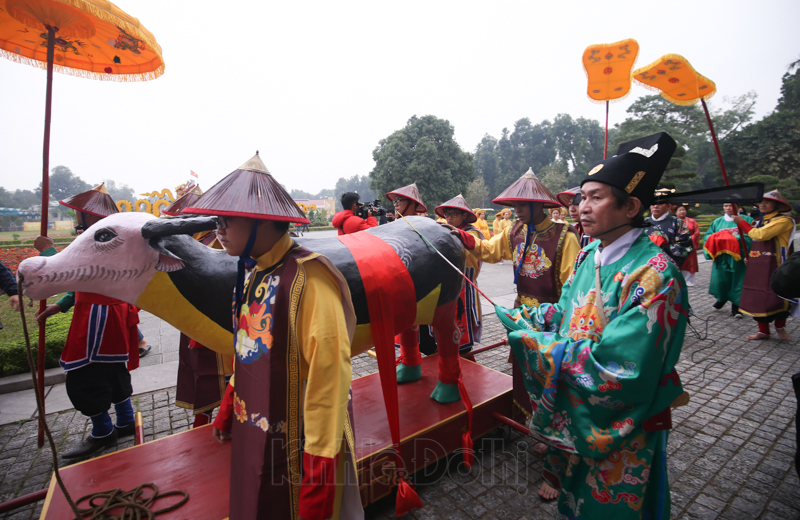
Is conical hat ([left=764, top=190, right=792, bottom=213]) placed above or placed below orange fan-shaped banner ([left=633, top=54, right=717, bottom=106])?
below

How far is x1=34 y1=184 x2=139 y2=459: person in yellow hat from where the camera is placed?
327cm

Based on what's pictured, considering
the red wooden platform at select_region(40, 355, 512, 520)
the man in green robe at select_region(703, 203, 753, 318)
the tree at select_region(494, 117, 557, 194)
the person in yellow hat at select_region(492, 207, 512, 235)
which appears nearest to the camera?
the red wooden platform at select_region(40, 355, 512, 520)

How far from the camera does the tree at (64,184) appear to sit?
49.7m

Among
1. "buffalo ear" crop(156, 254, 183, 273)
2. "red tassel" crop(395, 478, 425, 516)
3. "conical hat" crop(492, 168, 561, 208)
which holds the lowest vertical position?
"red tassel" crop(395, 478, 425, 516)

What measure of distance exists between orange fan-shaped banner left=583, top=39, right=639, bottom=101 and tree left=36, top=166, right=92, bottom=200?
6182 centimetres

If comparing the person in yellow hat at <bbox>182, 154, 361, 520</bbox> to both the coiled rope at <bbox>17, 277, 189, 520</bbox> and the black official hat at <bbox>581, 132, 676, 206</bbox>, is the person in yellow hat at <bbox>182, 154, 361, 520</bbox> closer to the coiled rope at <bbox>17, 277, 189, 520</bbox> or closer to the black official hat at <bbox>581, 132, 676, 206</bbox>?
the coiled rope at <bbox>17, 277, 189, 520</bbox>

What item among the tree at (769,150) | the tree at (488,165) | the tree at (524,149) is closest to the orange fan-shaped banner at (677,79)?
the tree at (769,150)

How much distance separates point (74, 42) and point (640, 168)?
13.6ft

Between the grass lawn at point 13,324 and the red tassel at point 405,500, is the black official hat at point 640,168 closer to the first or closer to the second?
the red tassel at point 405,500

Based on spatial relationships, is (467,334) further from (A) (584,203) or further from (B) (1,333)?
(B) (1,333)

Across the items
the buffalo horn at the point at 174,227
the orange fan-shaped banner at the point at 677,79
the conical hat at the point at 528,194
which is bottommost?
the buffalo horn at the point at 174,227

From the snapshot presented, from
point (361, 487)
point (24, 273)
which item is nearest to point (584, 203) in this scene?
point (361, 487)

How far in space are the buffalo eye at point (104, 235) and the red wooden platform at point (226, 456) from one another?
64.2 inches

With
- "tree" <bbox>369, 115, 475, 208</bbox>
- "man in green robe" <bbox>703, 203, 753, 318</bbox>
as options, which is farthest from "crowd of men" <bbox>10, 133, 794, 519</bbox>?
"tree" <bbox>369, 115, 475, 208</bbox>
